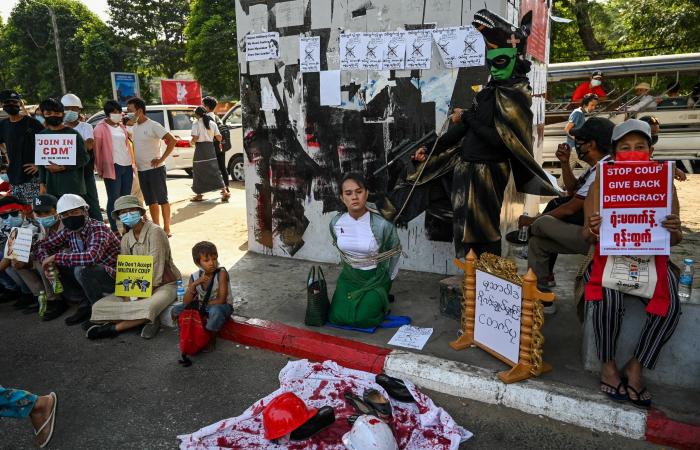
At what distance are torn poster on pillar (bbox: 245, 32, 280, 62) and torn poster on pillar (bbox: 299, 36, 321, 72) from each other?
0.34 meters

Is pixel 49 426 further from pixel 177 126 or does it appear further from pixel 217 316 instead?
pixel 177 126

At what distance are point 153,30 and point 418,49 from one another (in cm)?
3611

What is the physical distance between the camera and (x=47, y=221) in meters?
4.94

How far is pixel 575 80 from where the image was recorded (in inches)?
440

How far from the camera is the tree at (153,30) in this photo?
113 ft

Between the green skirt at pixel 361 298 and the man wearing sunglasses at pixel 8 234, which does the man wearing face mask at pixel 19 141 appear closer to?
the man wearing sunglasses at pixel 8 234

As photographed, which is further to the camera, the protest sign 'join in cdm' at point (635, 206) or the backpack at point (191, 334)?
the backpack at point (191, 334)

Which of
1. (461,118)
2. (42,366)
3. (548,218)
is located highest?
(461,118)

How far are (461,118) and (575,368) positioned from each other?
6.50ft

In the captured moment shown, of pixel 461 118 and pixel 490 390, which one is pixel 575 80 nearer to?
pixel 461 118

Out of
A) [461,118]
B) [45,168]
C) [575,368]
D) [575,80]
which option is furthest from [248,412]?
[575,80]

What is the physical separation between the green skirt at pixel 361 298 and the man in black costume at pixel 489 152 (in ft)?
2.16

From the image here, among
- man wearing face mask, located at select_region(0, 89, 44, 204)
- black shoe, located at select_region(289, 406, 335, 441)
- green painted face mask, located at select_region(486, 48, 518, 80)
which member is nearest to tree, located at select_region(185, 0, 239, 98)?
man wearing face mask, located at select_region(0, 89, 44, 204)

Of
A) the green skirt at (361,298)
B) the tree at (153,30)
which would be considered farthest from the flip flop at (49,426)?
the tree at (153,30)
